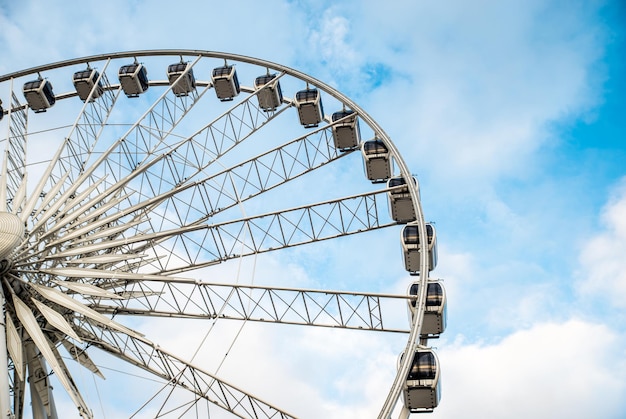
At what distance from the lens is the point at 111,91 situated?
31.3 meters

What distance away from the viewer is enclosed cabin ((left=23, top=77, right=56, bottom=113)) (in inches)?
1243

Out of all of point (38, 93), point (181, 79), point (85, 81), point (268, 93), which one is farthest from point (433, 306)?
point (38, 93)

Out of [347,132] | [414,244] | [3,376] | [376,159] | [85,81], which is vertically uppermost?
[85,81]

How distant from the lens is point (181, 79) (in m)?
30.4

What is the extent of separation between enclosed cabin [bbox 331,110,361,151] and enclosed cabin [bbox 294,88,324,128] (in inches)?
68.1

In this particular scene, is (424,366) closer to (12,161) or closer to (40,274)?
(40,274)

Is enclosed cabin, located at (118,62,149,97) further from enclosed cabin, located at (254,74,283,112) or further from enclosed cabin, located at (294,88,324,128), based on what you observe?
enclosed cabin, located at (294,88,324,128)

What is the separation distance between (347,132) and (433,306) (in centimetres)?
755

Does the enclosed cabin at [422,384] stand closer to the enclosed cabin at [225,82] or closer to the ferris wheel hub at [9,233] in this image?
the ferris wheel hub at [9,233]

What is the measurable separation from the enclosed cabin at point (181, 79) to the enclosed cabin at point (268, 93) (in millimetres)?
2652

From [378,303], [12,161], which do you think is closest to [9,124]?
→ [12,161]

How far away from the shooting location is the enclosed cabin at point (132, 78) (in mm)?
30750

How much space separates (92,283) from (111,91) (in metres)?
10.1

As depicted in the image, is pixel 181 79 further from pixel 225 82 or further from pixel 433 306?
pixel 433 306
